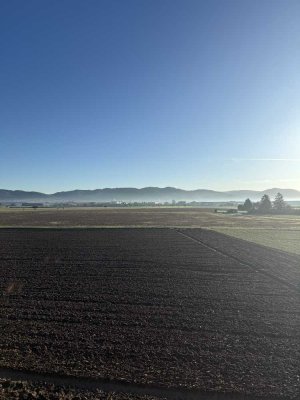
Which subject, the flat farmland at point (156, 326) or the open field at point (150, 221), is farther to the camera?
the open field at point (150, 221)

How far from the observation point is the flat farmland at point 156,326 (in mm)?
8258

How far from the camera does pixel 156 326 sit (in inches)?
444

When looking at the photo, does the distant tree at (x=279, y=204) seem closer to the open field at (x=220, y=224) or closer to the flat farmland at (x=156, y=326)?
the open field at (x=220, y=224)

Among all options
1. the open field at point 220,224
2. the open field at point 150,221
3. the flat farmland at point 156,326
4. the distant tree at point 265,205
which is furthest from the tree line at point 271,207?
the flat farmland at point 156,326

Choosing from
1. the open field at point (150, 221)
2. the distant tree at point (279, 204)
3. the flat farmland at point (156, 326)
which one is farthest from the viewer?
the distant tree at point (279, 204)

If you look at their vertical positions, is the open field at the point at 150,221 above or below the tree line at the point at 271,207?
below

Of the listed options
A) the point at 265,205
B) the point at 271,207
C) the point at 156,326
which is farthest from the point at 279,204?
the point at 156,326

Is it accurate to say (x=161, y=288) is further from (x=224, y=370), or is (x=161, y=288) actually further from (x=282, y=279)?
(x=224, y=370)

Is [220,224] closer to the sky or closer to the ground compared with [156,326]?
closer to the sky

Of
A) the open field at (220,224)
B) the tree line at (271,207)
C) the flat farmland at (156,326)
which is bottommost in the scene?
the flat farmland at (156,326)

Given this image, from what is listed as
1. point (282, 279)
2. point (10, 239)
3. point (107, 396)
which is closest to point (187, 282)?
point (282, 279)

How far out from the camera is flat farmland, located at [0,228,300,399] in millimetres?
8258

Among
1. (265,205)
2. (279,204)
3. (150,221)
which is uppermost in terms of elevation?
(279,204)

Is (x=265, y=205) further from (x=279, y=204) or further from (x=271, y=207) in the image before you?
(x=279, y=204)
